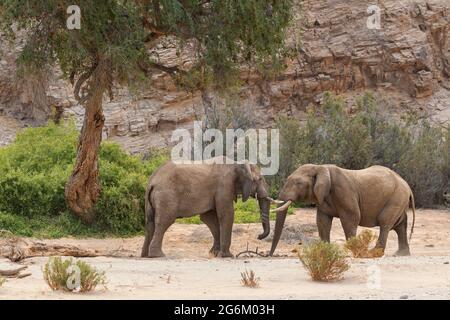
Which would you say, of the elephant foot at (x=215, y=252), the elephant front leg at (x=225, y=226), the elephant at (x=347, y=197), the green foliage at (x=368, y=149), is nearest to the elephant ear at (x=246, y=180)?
the elephant front leg at (x=225, y=226)

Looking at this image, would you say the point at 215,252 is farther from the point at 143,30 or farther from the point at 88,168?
the point at 143,30

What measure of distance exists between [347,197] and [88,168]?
5.35 metres

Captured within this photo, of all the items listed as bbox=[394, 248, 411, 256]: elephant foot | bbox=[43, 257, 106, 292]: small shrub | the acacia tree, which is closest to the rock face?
the acacia tree

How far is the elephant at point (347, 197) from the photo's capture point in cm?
1453

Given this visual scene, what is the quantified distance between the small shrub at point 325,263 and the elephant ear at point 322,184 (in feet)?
11.9

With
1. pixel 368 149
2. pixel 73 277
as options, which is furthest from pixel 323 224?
pixel 368 149

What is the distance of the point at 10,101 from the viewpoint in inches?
1278

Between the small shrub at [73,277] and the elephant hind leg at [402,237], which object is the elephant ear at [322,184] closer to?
the elephant hind leg at [402,237]

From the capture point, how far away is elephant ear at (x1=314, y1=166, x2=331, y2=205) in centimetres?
1442

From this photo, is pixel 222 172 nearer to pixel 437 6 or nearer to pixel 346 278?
pixel 346 278

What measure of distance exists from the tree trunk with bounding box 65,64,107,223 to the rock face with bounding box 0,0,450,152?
13.7 m

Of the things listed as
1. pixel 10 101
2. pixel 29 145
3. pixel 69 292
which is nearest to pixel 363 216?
pixel 69 292
